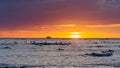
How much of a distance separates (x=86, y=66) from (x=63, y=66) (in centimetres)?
337

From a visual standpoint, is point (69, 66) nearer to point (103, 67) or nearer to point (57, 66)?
point (57, 66)

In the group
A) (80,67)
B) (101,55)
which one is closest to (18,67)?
(80,67)

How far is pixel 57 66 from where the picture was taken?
4384 cm

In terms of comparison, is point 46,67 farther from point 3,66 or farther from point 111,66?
point 111,66

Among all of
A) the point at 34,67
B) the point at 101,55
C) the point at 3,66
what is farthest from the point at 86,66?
the point at 101,55

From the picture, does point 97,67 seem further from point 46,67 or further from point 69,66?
point 46,67

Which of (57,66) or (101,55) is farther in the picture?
(101,55)

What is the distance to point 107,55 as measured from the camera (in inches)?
2500

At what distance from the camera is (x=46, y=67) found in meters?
42.6

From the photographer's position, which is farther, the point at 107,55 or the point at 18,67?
the point at 107,55

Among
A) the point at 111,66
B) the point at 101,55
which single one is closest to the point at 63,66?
the point at 111,66

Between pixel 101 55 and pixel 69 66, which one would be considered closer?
pixel 69 66

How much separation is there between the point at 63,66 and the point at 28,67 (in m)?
5.04

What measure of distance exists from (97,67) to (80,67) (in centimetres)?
240
